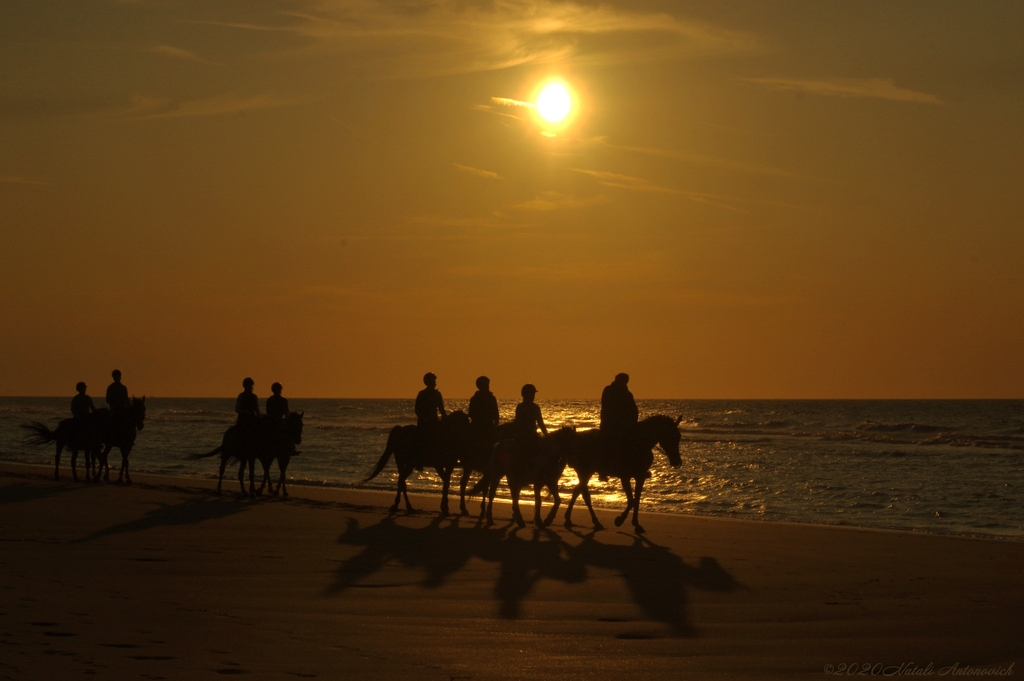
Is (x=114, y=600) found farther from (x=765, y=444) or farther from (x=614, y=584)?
Answer: (x=765, y=444)

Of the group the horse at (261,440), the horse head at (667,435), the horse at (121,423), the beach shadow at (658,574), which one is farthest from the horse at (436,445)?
the horse at (121,423)

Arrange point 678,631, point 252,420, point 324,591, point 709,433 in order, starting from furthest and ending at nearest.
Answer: point 709,433 < point 252,420 < point 324,591 < point 678,631

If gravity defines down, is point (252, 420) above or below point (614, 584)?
above

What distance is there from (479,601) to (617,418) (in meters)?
6.71

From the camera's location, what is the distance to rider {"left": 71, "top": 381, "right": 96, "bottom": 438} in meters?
21.0

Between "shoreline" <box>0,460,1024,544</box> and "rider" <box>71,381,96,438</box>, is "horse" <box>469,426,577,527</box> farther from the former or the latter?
"rider" <box>71,381,96,438</box>

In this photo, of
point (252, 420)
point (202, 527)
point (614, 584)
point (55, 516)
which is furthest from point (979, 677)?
point (252, 420)

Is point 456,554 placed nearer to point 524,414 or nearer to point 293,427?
point 524,414

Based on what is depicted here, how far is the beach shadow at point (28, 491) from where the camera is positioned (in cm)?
1681

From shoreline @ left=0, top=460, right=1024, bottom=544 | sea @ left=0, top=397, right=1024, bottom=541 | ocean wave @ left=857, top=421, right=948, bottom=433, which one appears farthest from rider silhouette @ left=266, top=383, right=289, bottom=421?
ocean wave @ left=857, top=421, right=948, bottom=433

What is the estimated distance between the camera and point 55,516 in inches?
556

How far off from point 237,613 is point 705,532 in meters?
8.88

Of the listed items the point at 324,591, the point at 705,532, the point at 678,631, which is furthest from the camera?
the point at 705,532

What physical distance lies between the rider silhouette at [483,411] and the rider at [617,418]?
187cm
